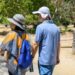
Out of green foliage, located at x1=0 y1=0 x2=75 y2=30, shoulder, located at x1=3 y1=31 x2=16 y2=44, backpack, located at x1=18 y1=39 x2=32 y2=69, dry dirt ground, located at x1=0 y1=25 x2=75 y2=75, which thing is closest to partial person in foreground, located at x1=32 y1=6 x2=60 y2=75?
backpack, located at x1=18 y1=39 x2=32 y2=69

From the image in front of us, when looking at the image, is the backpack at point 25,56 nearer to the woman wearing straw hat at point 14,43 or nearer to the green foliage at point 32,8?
the woman wearing straw hat at point 14,43

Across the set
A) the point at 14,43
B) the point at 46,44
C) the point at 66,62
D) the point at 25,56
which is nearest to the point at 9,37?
the point at 14,43

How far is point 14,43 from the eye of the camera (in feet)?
18.9

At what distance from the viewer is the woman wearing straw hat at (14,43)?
226 inches

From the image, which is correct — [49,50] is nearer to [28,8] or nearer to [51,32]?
[51,32]

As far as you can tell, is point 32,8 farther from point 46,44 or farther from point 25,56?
point 25,56

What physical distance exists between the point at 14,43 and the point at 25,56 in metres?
0.29

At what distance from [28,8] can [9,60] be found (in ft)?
65.8

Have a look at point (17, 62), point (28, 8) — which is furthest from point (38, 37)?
point (28, 8)

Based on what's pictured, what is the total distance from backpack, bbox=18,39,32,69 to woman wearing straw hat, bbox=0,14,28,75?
0.06 metres

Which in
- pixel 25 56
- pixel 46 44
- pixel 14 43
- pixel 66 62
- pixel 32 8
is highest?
pixel 14 43

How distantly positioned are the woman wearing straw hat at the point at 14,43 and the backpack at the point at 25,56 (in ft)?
0.21

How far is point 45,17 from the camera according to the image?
634 centimetres

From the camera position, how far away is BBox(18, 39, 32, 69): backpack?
5.80 meters
